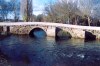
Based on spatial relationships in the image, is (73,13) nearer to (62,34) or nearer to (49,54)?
(62,34)

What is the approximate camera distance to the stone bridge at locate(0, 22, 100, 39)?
1873 inches

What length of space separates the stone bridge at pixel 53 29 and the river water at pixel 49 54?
340 inches

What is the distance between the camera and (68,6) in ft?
205

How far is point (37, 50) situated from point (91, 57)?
20.4ft

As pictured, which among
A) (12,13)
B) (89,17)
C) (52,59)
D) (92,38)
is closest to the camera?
(52,59)

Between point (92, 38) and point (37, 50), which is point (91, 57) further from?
point (92, 38)

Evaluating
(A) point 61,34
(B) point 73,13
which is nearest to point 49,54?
(A) point 61,34

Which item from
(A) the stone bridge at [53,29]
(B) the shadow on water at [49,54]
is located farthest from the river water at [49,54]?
(A) the stone bridge at [53,29]

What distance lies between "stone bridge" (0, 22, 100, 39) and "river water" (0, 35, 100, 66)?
8635 mm

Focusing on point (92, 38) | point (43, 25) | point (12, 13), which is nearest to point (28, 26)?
point (43, 25)

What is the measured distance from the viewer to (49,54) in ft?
104

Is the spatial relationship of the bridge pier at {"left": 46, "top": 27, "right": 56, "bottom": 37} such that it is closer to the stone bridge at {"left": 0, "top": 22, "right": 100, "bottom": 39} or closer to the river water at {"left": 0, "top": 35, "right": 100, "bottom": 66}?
the stone bridge at {"left": 0, "top": 22, "right": 100, "bottom": 39}

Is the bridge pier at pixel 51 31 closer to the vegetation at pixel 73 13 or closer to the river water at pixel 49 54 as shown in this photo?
the river water at pixel 49 54

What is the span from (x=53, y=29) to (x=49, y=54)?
1744 cm
